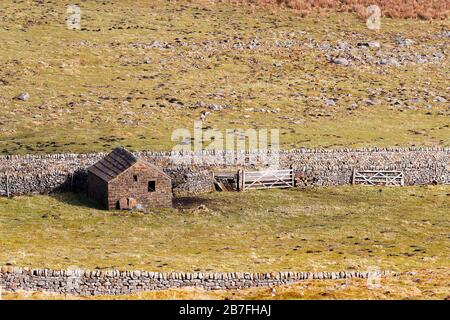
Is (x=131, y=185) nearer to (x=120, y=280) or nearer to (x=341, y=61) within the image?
(x=120, y=280)

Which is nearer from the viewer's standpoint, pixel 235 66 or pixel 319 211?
pixel 319 211

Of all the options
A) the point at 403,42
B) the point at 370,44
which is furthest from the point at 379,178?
the point at 403,42

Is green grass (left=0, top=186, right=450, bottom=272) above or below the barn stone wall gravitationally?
below

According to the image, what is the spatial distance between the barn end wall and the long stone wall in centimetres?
1955

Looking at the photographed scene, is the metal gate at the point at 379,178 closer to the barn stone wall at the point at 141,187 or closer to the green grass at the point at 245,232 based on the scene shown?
the green grass at the point at 245,232

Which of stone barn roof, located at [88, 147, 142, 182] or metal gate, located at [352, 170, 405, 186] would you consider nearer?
stone barn roof, located at [88, 147, 142, 182]

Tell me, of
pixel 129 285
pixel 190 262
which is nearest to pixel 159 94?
pixel 190 262

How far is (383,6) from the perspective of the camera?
118125 mm

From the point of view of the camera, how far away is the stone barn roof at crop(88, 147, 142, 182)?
63.2 meters

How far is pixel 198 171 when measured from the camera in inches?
2655

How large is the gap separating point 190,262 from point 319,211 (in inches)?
538

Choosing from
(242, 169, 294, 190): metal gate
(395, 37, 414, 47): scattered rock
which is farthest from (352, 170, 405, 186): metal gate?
(395, 37, 414, 47): scattered rock

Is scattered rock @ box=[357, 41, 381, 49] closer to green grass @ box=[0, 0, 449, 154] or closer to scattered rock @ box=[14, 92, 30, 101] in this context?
green grass @ box=[0, 0, 449, 154]
